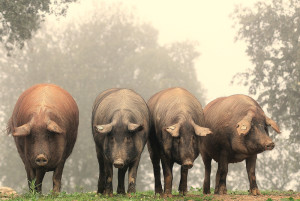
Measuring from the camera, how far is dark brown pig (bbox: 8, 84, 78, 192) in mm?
12164

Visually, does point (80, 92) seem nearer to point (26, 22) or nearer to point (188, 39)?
point (188, 39)

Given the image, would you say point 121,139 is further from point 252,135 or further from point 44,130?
point 252,135

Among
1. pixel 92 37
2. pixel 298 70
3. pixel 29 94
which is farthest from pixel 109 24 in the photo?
pixel 29 94

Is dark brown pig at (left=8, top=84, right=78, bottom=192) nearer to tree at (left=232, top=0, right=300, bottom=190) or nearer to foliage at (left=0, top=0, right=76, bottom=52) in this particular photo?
foliage at (left=0, top=0, right=76, bottom=52)

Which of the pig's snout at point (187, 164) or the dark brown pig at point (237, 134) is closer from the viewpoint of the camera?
the pig's snout at point (187, 164)

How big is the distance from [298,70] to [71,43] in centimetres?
2598

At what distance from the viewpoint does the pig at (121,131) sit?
11820 mm

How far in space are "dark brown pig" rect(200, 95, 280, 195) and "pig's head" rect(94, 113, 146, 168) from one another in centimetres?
287

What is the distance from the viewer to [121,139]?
11.9 meters

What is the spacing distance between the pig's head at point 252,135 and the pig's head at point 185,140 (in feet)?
5.33

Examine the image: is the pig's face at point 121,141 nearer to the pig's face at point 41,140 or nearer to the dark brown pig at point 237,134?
the pig's face at point 41,140

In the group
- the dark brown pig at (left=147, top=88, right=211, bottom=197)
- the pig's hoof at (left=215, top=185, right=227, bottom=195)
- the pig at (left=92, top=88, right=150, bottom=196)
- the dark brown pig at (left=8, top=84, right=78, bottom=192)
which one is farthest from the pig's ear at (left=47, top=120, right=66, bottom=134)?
the pig's hoof at (left=215, top=185, right=227, bottom=195)

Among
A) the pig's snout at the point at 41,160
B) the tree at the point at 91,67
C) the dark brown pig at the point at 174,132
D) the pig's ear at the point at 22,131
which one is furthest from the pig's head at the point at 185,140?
the tree at the point at 91,67

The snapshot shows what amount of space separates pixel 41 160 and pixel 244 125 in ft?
16.7
